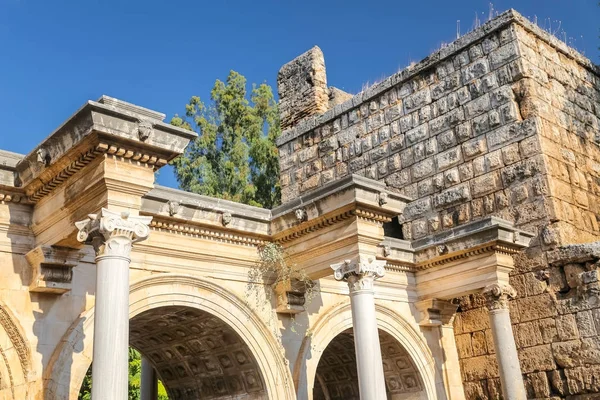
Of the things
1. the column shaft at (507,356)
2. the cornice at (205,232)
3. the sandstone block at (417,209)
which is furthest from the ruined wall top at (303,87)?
the column shaft at (507,356)

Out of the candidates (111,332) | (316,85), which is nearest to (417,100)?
(316,85)

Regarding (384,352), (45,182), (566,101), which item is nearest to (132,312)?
(45,182)

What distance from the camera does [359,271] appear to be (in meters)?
8.82

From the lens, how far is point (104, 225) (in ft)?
21.3

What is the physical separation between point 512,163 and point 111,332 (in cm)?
835

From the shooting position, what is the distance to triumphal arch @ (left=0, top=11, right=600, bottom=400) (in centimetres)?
698

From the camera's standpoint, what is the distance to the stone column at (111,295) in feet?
19.9

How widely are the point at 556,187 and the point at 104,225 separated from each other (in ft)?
27.2

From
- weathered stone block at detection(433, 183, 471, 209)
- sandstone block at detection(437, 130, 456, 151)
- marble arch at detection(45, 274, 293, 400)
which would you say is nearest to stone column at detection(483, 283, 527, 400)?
weathered stone block at detection(433, 183, 471, 209)

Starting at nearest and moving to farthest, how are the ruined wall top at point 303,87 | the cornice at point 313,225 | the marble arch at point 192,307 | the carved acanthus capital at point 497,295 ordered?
the marble arch at point 192,307 < the cornice at point 313,225 < the carved acanthus capital at point 497,295 < the ruined wall top at point 303,87

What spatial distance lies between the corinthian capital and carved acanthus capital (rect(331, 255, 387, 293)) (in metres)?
3.12

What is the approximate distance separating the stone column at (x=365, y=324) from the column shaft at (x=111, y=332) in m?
3.34

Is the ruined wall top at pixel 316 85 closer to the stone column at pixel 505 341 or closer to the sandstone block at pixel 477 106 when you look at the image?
the sandstone block at pixel 477 106

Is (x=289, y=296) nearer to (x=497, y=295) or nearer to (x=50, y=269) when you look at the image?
(x=497, y=295)
